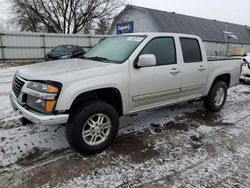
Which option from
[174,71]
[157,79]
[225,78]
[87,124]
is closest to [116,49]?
[157,79]

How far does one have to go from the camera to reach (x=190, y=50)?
488 centimetres

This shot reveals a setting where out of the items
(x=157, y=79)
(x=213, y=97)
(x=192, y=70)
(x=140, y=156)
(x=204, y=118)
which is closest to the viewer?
(x=140, y=156)

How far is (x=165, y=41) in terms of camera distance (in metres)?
4.45

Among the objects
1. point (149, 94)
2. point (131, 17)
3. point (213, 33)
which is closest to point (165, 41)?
point (149, 94)

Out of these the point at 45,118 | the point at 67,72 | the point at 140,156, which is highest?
the point at 67,72

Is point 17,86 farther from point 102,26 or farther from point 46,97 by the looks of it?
point 102,26

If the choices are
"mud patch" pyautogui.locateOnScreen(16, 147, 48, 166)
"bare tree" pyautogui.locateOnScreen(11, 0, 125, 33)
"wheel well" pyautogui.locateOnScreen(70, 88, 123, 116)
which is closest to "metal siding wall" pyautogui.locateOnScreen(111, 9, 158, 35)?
"bare tree" pyautogui.locateOnScreen(11, 0, 125, 33)

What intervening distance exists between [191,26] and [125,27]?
8.19 metres

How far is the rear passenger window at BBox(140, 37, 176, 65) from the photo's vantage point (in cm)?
416

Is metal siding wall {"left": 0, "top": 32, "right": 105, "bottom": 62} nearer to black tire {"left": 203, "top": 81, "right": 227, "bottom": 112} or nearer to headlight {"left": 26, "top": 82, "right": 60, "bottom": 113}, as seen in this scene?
black tire {"left": 203, "top": 81, "right": 227, "bottom": 112}

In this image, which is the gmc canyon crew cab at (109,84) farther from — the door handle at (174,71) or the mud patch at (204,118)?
the mud patch at (204,118)

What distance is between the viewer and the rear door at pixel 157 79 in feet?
12.7

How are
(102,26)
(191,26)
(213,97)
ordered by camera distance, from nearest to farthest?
(213,97) → (191,26) → (102,26)

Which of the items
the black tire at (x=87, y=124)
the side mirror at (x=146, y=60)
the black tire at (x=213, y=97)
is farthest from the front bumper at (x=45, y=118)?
the black tire at (x=213, y=97)
